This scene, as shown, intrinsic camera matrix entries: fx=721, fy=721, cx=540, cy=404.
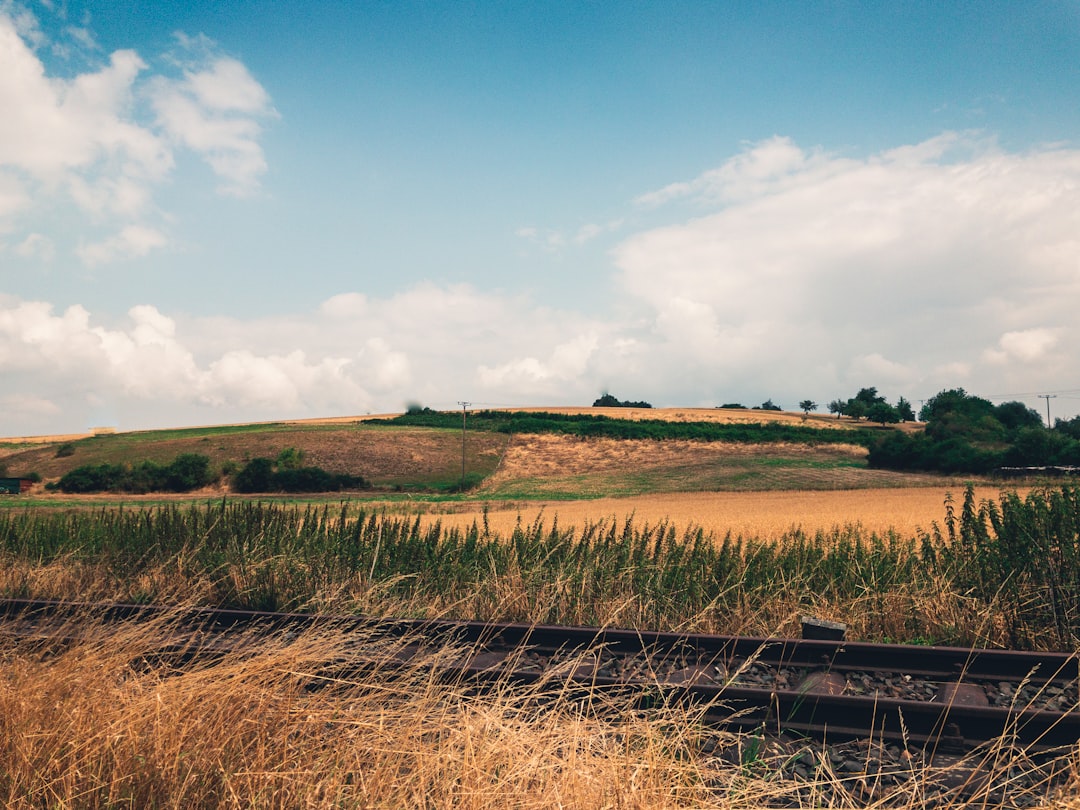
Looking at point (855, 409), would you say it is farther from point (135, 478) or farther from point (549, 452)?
point (135, 478)

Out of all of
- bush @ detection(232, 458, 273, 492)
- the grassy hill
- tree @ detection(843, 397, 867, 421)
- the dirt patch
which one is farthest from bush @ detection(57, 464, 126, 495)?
tree @ detection(843, 397, 867, 421)

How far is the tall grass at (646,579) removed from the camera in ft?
26.3

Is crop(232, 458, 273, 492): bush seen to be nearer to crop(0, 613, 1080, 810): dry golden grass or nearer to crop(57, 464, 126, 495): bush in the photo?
crop(57, 464, 126, 495): bush

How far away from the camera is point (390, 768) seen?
11.8 feet

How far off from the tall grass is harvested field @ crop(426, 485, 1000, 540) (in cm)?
880

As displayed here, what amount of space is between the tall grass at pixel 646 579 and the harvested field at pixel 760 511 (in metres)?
8.80

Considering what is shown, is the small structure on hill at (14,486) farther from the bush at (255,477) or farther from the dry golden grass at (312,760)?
the dry golden grass at (312,760)

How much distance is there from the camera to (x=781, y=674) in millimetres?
6344

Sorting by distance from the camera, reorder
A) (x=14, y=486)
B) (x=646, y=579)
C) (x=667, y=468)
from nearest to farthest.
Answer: (x=646, y=579) < (x=667, y=468) < (x=14, y=486)

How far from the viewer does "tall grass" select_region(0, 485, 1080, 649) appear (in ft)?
26.3

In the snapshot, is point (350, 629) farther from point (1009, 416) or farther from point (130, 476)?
point (1009, 416)

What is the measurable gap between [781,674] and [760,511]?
31.2 metres

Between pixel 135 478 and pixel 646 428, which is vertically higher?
pixel 646 428

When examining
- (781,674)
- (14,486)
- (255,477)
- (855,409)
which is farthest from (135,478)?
(855,409)
